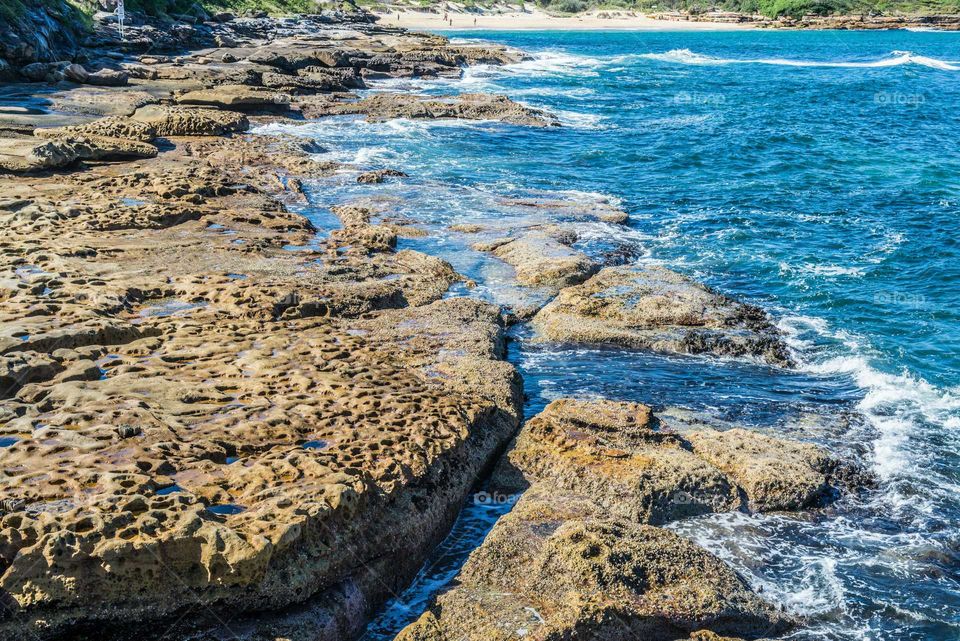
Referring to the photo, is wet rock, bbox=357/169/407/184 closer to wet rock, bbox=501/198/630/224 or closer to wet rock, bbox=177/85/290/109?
wet rock, bbox=501/198/630/224

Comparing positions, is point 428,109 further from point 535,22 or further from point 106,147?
point 535,22

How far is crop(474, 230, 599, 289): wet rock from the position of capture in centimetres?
1588

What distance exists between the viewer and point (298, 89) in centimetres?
3725

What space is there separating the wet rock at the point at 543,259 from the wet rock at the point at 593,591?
8329 mm

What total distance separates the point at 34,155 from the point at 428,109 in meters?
20.2

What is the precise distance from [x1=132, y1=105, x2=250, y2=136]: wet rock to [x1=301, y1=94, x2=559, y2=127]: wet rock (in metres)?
7.03

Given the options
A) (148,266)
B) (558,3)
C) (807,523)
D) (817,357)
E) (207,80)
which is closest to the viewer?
(807,523)

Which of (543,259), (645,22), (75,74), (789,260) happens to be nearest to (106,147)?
(543,259)

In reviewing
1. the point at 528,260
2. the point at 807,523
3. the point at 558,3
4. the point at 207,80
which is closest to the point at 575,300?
the point at 528,260

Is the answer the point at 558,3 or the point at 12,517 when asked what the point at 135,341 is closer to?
the point at 12,517

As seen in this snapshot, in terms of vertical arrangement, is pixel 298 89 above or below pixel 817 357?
above

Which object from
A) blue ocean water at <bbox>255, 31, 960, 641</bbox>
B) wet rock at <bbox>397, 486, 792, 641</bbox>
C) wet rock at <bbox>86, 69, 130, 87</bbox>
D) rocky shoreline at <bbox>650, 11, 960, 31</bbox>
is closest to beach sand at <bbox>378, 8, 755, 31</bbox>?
rocky shoreline at <bbox>650, 11, 960, 31</bbox>

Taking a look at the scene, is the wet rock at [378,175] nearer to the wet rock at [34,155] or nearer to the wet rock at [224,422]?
the wet rock at [34,155]

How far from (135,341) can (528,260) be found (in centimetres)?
856
